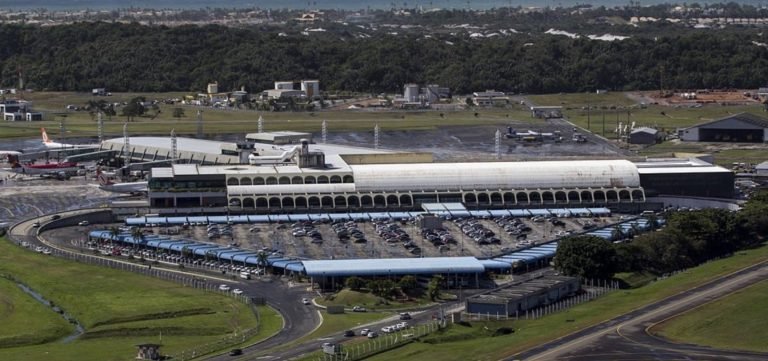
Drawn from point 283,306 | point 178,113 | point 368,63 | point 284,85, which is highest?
point 368,63

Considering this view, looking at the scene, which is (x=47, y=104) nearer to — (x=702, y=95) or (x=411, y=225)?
(x=702, y=95)

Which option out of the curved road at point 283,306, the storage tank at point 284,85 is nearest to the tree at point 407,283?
the curved road at point 283,306

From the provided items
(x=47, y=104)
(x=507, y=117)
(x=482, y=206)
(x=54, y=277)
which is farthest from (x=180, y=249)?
(x=47, y=104)

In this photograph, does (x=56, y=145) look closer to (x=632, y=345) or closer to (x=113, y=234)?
(x=113, y=234)

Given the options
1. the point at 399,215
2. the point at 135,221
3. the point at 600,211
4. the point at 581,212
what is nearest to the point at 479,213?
the point at 399,215

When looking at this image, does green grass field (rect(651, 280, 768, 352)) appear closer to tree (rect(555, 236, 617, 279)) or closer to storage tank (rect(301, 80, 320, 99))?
tree (rect(555, 236, 617, 279))

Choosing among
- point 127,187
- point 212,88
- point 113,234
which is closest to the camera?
point 113,234

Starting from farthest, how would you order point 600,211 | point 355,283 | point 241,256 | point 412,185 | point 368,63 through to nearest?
point 368,63 → point 412,185 → point 600,211 → point 241,256 → point 355,283

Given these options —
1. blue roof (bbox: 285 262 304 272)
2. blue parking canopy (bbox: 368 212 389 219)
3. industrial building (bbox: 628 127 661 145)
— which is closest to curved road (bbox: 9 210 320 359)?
blue roof (bbox: 285 262 304 272)
